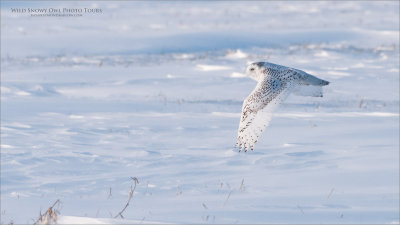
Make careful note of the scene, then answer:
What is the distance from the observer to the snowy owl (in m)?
4.23

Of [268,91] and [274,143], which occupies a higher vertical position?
[268,91]

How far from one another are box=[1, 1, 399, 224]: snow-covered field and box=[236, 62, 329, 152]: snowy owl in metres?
0.83

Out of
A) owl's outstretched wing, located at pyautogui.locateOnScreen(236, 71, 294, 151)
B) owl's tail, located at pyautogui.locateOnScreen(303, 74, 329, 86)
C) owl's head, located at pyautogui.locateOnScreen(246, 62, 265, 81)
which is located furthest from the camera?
owl's head, located at pyautogui.locateOnScreen(246, 62, 265, 81)

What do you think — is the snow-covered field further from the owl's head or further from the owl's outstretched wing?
the owl's head

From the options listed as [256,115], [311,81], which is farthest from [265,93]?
[311,81]

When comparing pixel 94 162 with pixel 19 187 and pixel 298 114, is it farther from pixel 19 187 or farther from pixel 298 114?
pixel 298 114

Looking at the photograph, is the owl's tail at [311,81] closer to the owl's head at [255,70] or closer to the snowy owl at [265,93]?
the snowy owl at [265,93]

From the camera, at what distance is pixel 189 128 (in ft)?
32.7

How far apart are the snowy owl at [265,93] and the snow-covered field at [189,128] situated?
0.83 meters

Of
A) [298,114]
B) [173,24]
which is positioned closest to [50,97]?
[298,114]

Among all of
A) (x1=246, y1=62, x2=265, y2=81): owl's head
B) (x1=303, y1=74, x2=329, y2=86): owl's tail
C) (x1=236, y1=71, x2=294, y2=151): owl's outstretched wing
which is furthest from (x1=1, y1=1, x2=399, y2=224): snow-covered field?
(x1=303, y1=74, x2=329, y2=86): owl's tail

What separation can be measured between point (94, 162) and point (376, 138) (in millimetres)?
3544

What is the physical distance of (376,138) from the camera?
9477 mm

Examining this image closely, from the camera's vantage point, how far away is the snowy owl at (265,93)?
4234 mm
